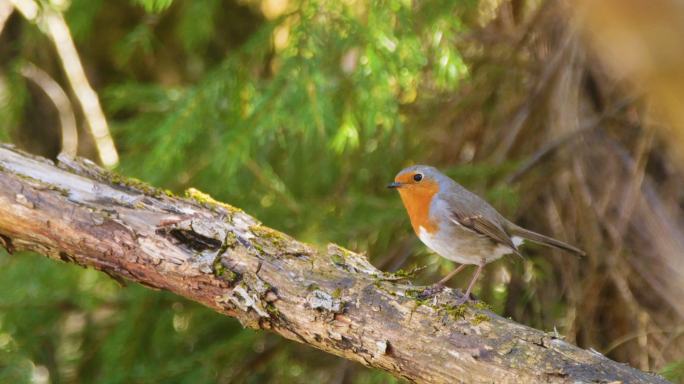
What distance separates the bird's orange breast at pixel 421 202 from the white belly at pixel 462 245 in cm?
4

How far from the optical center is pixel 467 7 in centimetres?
393

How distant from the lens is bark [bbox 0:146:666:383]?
2.17m

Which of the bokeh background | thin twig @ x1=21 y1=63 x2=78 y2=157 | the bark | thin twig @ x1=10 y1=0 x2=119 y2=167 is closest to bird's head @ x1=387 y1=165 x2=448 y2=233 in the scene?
the bokeh background

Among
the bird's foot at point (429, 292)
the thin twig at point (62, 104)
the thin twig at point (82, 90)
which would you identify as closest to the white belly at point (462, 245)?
the bird's foot at point (429, 292)

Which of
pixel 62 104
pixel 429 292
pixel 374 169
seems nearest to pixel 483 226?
pixel 429 292

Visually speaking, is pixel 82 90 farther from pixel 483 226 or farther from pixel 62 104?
pixel 483 226

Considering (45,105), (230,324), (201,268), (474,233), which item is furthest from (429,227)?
(45,105)

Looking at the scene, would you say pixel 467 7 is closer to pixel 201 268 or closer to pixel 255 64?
pixel 255 64

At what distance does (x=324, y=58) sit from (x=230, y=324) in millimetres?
1575

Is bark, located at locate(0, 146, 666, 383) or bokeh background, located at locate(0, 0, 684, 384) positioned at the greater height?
bokeh background, located at locate(0, 0, 684, 384)

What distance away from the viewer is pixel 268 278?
247 cm

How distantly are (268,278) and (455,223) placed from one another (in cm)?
113

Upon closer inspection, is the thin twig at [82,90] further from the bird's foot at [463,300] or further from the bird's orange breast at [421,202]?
the bird's foot at [463,300]

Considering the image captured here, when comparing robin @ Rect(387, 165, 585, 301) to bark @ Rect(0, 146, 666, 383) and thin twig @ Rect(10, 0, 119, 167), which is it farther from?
thin twig @ Rect(10, 0, 119, 167)
